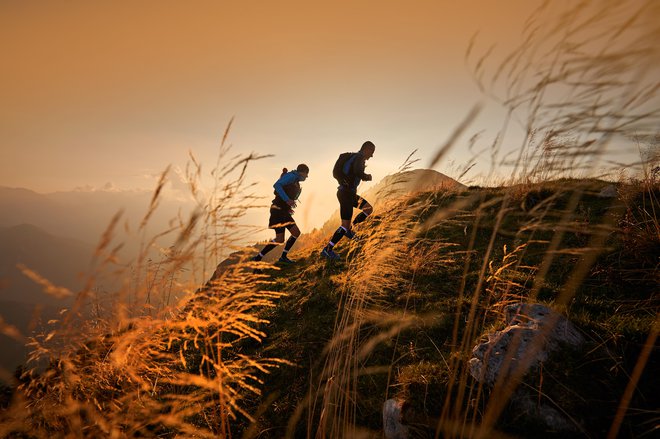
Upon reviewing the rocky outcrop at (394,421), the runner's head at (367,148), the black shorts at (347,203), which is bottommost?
the rocky outcrop at (394,421)

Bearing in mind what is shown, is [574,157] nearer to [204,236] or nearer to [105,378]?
[204,236]

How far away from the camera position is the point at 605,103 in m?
1.37

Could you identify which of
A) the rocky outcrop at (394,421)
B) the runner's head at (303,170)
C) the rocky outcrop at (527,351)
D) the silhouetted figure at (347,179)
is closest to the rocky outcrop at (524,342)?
the rocky outcrop at (527,351)

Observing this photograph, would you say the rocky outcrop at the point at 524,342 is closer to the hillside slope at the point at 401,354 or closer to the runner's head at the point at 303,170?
the hillside slope at the point at 401,354

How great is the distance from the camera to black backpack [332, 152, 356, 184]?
7.34m

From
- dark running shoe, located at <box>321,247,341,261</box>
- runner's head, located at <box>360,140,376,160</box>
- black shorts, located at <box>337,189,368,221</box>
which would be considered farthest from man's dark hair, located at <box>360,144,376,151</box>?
dark running shoe, located at <box>321,247,341,261</box>

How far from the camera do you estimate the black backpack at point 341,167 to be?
7.34 m

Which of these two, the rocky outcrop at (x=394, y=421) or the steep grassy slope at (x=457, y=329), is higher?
the steep grassy slope at (x=457, y=329)

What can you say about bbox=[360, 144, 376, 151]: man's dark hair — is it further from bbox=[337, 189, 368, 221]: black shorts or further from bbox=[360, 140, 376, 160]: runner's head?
bbox=[337, 189, 368, 221]: black shorts

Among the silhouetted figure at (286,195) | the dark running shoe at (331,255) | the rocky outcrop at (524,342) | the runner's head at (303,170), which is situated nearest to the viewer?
the rocky outcrop at (524,342)

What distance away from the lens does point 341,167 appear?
7391 mm

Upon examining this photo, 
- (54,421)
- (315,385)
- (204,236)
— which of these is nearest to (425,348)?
(315,385)

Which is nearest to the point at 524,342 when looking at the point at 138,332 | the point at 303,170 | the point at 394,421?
the point at 394,421

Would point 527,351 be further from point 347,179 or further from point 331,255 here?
point 347,179
